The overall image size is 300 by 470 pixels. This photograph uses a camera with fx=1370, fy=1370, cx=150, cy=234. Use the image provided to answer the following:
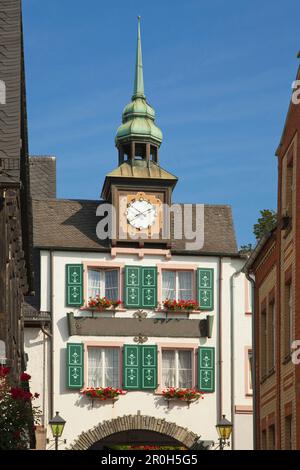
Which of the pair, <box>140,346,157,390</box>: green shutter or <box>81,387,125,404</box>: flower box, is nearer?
<box>81,387,125,404</box>: flower box

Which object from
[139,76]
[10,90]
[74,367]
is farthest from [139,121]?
[10,90]

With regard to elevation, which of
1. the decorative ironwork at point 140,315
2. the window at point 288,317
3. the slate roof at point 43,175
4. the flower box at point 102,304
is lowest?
the window at point 288,317

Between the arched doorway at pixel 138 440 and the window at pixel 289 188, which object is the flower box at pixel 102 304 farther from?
the window at pixel 289 188

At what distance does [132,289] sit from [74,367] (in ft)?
12.0

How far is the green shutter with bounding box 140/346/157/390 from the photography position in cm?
5044

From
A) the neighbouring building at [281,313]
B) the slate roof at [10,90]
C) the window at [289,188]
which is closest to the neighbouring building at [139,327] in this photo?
the neighbouring building at [281,313]

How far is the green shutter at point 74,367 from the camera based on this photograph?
49812mm

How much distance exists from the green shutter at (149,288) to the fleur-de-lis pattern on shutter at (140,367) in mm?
1654

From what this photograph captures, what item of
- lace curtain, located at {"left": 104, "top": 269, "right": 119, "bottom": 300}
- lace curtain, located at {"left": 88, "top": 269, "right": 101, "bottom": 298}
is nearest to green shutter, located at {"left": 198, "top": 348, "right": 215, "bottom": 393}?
lace curtain, located at {"left": 104, "top": 269, "right": 119, "bottom": 300}

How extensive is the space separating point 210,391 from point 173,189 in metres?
8.02

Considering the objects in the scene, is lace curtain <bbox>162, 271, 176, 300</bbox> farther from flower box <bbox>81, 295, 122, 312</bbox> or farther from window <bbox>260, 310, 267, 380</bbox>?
window <bbox>260, 310, 267, 380</bbox>

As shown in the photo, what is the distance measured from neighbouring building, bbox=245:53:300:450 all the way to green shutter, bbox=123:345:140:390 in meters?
14.7
